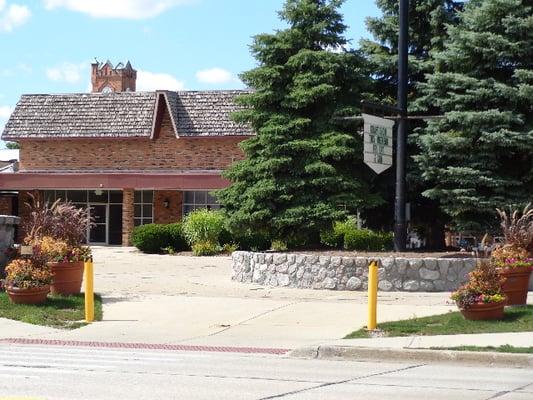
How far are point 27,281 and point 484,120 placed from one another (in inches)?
471

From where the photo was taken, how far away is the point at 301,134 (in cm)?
2550

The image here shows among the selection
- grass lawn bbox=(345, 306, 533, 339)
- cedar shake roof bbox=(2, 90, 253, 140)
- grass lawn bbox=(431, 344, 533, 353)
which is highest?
cedar shake roof bbox=(2, 90, 253, 140)

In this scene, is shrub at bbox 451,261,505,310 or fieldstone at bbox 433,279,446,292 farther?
fieldstone at bbox 433,279,446,292

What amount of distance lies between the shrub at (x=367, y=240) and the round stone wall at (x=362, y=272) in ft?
31.3

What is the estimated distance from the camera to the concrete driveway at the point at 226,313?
48.3 ft

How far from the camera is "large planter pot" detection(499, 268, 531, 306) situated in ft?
53.7

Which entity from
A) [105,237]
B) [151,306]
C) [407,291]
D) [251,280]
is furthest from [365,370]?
[105,237]

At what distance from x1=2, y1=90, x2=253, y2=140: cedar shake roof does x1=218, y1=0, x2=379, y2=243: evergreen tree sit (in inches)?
672

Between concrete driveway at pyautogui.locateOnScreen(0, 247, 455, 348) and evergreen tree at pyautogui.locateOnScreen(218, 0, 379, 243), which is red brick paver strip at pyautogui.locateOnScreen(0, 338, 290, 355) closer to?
concrete driveway at pyautogui.locateOnScreen(0, 247, 455, 348)

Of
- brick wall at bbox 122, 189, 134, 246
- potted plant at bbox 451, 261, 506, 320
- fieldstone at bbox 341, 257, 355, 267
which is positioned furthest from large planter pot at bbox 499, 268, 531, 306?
brick wall at bbox 122, 189, 134, 246

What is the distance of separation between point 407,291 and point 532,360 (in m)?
8.36

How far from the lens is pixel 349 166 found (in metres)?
25.3

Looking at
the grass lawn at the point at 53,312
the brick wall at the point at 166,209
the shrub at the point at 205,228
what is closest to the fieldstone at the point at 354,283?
the grass lawn at the point at 53,312

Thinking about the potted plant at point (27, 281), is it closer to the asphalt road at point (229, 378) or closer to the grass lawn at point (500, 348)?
the asphalt road at point (229, 378)
